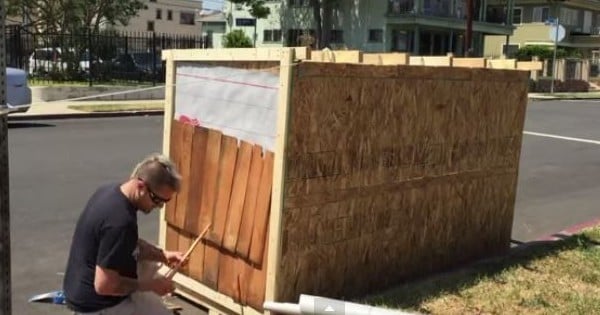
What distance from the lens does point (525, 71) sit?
6219mm

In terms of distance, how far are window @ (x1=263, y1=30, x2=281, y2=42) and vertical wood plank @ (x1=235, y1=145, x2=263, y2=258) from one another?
45.7 metres

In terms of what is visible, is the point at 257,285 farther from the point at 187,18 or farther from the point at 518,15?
the point at 187,18

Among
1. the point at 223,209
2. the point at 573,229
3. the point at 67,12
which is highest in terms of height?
the point at 67,12

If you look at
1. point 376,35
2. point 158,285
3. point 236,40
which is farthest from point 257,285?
point 236,40

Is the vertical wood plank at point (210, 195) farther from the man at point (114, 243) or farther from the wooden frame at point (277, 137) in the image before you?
the man at point (114, 243)

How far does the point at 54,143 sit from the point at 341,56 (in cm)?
888

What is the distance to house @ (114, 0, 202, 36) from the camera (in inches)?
3182

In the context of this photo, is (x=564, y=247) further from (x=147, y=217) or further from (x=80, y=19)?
(x=80, y=19)

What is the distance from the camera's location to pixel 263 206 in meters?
4.43

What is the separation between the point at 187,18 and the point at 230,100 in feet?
279

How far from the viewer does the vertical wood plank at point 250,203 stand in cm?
447

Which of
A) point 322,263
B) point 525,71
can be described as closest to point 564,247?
point 525,71

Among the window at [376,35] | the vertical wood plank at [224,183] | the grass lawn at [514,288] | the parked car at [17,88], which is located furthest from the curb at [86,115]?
the window at [376,35]

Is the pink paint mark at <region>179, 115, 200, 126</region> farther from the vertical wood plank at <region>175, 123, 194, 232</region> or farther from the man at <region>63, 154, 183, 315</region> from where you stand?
the man at <region>63, 154, 183, 315</region>
